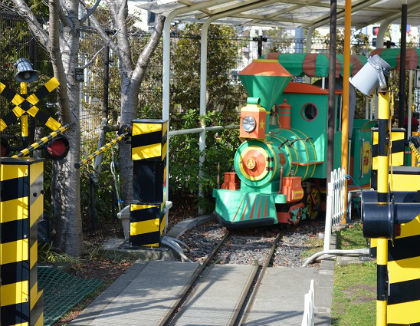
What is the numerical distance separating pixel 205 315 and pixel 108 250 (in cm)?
263

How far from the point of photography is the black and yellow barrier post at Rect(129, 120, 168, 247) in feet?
32.9

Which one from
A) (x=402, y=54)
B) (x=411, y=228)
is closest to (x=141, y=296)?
(x=411, y=228)

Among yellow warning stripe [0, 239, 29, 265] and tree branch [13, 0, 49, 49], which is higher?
tree branch [13, 0, 49, 49]

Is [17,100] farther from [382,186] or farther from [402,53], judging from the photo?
[402,53]

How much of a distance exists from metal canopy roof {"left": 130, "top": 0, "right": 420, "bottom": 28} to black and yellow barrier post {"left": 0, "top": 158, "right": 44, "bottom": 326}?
6.62m

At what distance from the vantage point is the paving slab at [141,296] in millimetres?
7449

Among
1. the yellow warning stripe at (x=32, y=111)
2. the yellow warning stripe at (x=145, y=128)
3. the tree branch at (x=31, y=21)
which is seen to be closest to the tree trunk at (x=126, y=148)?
the yellow warning stripe at (x=145, y=128)

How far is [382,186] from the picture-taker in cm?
411

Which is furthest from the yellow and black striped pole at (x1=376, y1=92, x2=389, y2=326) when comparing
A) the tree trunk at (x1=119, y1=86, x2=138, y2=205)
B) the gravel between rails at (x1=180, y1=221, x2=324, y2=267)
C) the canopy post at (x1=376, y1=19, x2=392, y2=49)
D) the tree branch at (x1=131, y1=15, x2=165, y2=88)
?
the canopy post at (x1=376, y1=19, x2=392, y2=49)

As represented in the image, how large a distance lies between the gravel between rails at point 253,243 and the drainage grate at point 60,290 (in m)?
2.27

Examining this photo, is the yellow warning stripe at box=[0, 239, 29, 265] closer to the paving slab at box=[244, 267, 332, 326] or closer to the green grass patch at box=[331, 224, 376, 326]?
the paving slab at box=[244, 267, 332, 326]

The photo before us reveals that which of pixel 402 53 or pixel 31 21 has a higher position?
pixel 402 53

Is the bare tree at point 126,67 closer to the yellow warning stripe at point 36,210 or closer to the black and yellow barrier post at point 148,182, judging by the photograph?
the black and yellow barrier post at point 148,182

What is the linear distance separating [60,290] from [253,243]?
431 cm
